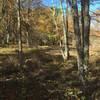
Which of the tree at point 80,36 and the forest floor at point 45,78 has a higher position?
the tree at point 80,36

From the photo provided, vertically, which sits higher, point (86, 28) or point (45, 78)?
point (86, 28)

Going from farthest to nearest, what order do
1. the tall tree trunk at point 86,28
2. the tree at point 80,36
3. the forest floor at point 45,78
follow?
the forest floor at point 45,78 → the tall tree trunk at point 86,28 → the tree at point 80,36

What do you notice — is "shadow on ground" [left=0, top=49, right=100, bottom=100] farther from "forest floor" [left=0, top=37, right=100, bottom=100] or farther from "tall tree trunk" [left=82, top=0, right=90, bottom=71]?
"tall tree trunk" [left=82, top=0, right=90, bottom=71]

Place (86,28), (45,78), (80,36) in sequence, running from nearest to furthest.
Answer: (80,36)
(86,28)
(45,78)

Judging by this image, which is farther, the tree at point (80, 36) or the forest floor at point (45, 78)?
the forest floor at point (45, 78)

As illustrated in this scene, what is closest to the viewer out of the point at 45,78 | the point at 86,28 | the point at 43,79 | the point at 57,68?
the point at 86,28

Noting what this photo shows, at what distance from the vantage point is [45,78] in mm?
22547

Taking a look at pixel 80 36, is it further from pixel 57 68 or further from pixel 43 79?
pixel 57 68

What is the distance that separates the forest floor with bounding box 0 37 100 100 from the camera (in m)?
16.6

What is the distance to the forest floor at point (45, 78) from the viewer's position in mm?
16578

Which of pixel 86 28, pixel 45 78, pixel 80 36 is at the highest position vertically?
pixel 86 28

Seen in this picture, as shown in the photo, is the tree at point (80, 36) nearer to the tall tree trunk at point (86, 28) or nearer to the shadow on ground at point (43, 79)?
the tall tree trunk at point (86, 28)

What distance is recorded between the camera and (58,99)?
1599cm

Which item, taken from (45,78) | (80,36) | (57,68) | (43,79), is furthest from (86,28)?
(57,68)
